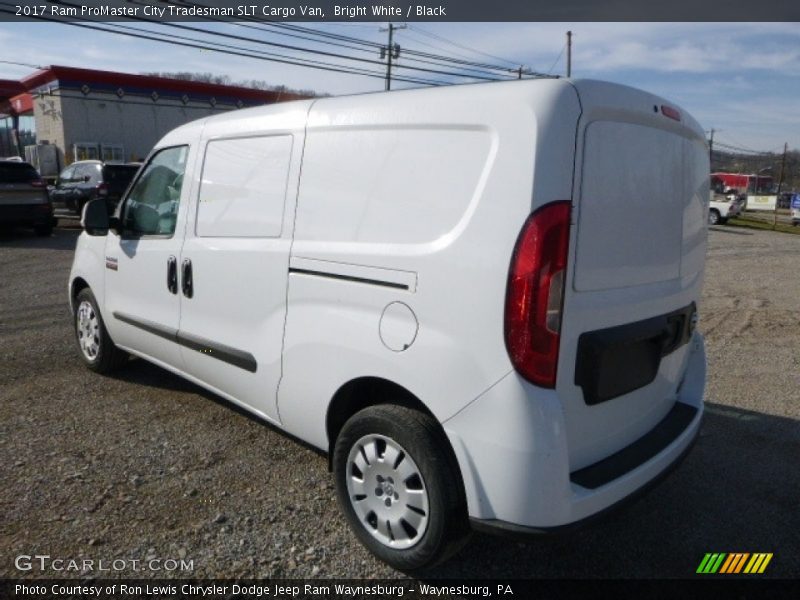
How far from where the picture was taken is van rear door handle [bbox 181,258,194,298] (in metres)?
3.72

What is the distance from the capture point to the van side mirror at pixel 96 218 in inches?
169

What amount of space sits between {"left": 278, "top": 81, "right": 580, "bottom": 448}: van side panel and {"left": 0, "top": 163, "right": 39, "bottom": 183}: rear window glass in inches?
538

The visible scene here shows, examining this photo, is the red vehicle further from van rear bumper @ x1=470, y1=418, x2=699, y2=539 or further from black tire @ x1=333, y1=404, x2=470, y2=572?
black tire @ x1=333, y1=404, x2=470, y2=572

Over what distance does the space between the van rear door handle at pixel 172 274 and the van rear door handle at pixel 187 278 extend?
0.08m

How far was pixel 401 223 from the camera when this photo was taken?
255 centimetres

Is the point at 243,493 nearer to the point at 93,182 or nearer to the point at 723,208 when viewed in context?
the point at 93,182

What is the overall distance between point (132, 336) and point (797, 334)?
678 centimetres

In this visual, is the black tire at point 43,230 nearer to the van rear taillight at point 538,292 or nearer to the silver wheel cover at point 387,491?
the silver wheel cover at point 387,491

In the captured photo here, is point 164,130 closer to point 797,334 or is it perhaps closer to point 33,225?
Answer: point 33,225

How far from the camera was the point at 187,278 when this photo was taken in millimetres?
3738

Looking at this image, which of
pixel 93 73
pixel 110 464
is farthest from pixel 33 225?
pixel 93 73

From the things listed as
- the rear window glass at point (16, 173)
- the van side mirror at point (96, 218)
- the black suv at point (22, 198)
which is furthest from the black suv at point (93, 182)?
the van side mirror at point (96, 218)

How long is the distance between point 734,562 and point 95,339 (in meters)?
4.53

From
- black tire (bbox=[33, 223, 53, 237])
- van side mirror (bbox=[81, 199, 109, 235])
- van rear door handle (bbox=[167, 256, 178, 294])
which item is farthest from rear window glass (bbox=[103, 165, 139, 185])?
A: van rear door handle (bbox=[167, 256, 178, 294])
